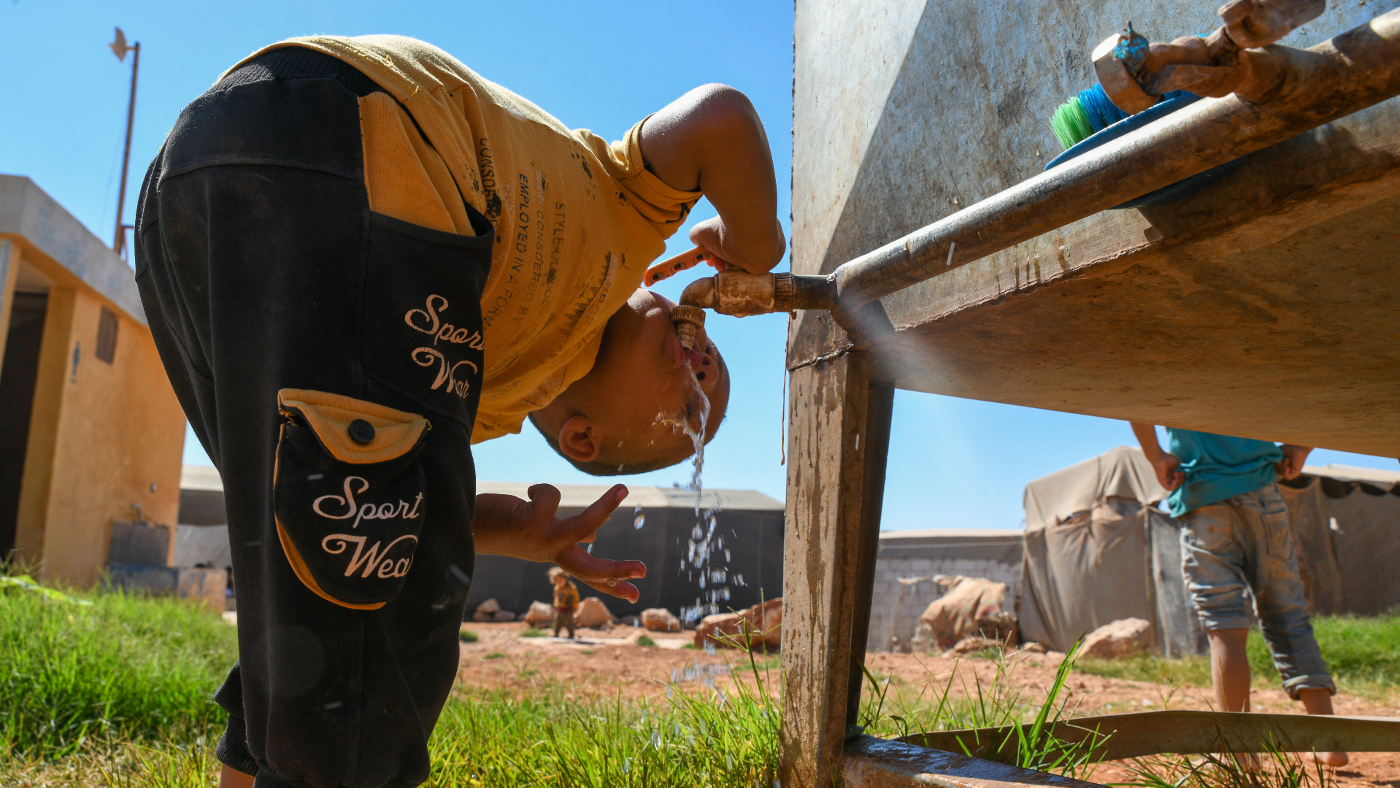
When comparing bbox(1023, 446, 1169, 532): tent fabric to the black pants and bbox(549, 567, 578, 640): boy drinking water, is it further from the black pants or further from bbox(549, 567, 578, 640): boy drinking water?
the black pants

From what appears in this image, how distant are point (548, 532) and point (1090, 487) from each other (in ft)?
33.1

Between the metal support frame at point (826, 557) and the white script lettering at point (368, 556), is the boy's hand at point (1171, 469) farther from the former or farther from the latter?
the white script lettering at point (368, 556)

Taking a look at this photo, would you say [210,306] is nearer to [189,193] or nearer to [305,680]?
[189,193]

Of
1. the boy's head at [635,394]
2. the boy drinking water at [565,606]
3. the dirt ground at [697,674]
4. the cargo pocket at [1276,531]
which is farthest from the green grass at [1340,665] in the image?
the boy drinking water at [565,606]

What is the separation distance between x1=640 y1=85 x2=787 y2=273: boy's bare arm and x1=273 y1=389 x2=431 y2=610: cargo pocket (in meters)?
0.71

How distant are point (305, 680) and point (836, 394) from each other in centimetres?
104

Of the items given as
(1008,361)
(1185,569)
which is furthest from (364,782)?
(1185,569)

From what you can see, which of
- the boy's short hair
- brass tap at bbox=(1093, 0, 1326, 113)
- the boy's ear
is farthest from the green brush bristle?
the boy's short hair

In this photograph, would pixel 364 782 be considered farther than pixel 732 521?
No

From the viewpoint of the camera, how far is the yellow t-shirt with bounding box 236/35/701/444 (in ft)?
3.43

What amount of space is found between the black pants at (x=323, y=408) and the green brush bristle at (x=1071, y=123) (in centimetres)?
78

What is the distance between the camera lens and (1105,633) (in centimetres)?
833

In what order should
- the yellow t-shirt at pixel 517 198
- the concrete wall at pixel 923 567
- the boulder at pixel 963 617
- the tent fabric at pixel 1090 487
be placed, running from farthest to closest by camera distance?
the concrete wall at pixel 923 567
the boulder at pixel 963 617
the tent fabric at pixel 1090 487
the yellow t-shirt at pixel 517 198

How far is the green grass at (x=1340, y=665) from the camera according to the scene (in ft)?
15.9
